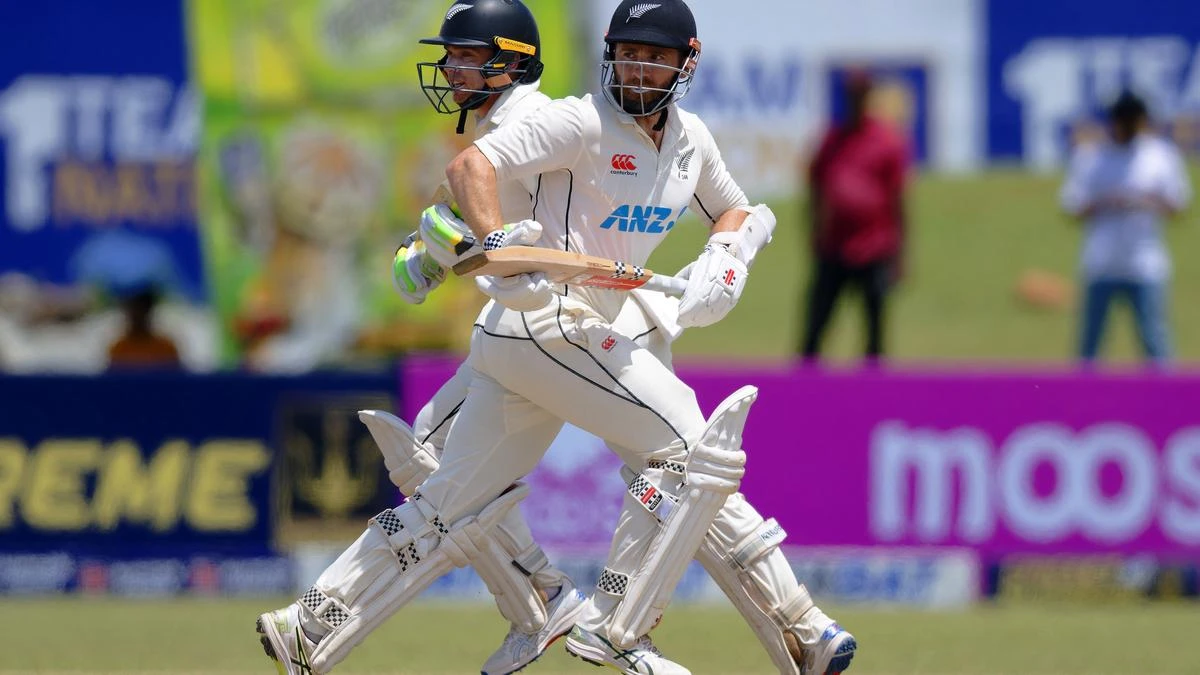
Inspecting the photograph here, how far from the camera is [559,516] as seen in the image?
8.86 metres

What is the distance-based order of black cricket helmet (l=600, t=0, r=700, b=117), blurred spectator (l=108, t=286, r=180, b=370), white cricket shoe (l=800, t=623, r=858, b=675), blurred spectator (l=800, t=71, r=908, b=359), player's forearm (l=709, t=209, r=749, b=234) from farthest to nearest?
1. blurred spectator (l=800, t=71, r=908, b=359)
2. blurred spectator (l=108, t=286, r=180, b=370)
3. player's forearm (l=709, t=209, r=749, b=234)
4. white cricket shoe (l=800, t=623, r=858, b=675)
5. black cricket helmet (l=600, t=0, r=700, b=117)

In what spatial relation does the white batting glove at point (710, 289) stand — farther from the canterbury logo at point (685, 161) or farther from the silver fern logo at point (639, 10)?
the silver fern logo at point (639, 10)

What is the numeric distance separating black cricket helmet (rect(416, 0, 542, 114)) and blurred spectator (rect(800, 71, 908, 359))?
5444 mm

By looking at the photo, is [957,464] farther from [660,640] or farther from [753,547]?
[753,547]

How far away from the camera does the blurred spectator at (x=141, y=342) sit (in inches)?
392

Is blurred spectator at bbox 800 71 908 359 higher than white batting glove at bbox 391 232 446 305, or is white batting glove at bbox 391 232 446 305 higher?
white batting glove at bbox 391 232 446 305

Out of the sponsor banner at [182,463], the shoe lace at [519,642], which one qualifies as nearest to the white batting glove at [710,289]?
the shoe lace at [519,642]

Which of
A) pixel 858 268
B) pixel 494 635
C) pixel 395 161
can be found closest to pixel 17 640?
pixel 494 635

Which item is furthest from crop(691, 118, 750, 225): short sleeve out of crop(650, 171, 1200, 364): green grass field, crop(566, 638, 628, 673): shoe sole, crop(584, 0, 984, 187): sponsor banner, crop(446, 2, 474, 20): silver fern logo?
crop(650, 171, 1200, 364): green grass field

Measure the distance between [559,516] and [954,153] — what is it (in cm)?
741

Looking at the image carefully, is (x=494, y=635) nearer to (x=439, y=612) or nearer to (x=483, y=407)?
(x=439, y=612)

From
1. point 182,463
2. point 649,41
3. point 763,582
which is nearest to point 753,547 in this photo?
point 763,582

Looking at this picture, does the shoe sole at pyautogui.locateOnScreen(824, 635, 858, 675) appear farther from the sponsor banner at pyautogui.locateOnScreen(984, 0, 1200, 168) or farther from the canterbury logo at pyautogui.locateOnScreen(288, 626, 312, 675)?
the sponsor banner at pyautogui.locateOnScreen(984, 0, 1200, 168)

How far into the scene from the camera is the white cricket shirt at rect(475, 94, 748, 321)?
5.15 metres
